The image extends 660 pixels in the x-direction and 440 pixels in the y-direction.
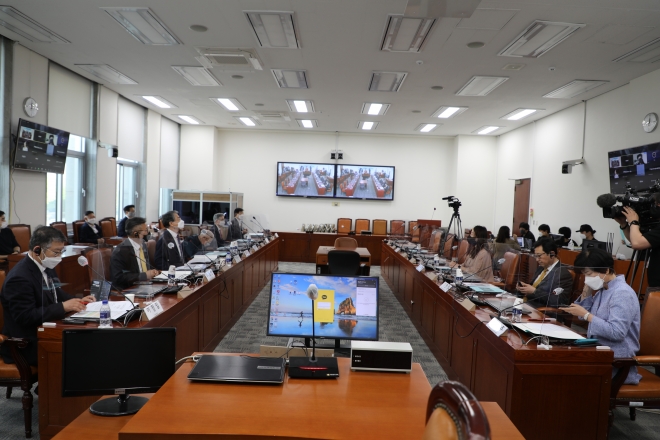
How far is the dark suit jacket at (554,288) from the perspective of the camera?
2.62m

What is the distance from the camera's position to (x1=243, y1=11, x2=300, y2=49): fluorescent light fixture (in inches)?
173

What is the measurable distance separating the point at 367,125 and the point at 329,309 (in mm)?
8960

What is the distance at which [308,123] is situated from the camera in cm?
1070

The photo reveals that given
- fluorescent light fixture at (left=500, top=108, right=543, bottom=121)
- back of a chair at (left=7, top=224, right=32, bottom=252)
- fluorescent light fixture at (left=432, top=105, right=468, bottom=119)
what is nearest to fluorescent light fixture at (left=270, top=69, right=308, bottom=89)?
fluorescent light fixture at (left=432, top=105, right=468, bottom=119)

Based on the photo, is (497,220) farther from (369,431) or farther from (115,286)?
(369,431)

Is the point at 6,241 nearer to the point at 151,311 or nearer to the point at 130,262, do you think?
the point at 130,262

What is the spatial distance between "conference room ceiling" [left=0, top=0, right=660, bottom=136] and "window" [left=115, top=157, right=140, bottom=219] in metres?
1.64

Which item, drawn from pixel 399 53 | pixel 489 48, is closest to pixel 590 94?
pixel 489 48

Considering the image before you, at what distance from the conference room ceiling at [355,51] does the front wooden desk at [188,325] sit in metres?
2.70

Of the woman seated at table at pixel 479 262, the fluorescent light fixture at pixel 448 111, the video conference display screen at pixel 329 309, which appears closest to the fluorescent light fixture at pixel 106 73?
the fluorescent light fixture at pixel 448 111

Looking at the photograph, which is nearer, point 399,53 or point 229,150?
point 399,53

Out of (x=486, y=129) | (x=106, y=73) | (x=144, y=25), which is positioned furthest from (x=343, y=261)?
(x=486, y=129)

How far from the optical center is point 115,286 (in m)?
3.15

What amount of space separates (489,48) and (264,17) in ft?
8.58
